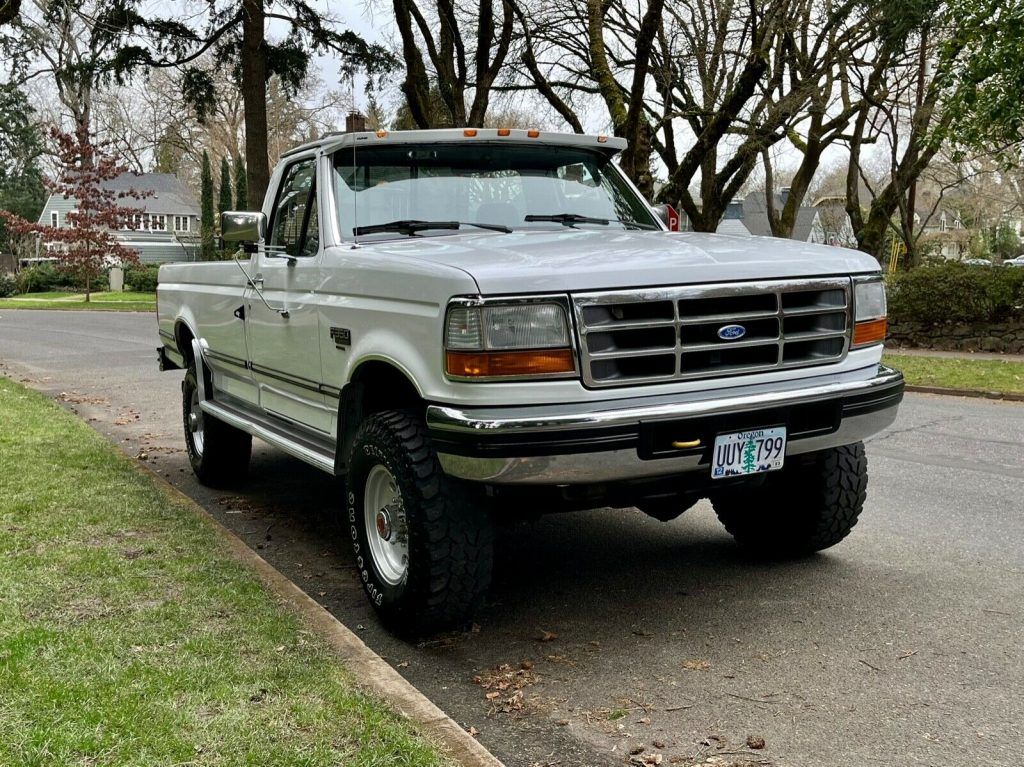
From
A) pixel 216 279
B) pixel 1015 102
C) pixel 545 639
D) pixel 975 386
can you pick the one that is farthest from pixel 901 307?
pixel 545 639

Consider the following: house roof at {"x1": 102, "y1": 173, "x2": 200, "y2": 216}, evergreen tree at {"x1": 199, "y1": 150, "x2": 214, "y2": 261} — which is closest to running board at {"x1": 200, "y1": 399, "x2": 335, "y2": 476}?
evergreen tree at {"x1": 199, "y1": 150, "x2": 214, "y2": 261}

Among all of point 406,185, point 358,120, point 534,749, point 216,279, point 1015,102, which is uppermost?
point 1015,102

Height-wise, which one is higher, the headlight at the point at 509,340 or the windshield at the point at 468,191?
the windshield at the point at 468,191

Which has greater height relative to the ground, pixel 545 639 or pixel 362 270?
pixel 362 270

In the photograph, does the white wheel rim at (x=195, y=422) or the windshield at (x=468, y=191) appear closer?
the windshield at (x=468, y=191)

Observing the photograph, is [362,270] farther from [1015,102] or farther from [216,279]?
[1015,102]

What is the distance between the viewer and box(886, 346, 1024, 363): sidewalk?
15.4m

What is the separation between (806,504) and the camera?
5.05 meters

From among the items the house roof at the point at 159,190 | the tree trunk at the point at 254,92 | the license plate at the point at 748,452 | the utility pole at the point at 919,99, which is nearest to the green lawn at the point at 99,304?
the tree trunk at the point at 254,92

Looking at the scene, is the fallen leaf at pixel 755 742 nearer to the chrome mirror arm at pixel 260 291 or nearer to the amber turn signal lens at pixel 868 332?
the amber turn signal lens at pixel 868 332

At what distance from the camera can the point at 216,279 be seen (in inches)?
263

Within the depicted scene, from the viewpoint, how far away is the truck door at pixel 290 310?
16.9 ft

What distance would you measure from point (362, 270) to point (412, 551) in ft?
4.20

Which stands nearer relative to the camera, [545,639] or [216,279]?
[545,639]
